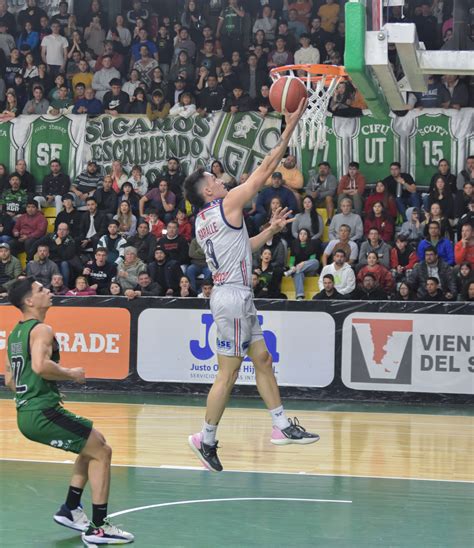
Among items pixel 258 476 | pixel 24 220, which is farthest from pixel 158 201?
pixel 258 476

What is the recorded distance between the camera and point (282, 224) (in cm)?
844

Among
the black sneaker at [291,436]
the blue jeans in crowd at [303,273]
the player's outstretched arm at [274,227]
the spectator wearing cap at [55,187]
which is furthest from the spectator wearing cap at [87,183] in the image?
the black sneaker at [291,436]

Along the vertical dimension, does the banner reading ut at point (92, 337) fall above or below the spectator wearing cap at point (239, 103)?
below

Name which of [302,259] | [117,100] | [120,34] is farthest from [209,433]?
[120,34]

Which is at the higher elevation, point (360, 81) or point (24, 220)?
point (360, 81)

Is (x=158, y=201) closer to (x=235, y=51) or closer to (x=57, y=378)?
(x=235, y=51)

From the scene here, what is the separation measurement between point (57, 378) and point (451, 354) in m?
8.94

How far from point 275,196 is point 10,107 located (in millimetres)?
6244

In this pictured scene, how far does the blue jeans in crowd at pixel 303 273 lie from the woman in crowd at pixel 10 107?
723 centimetres

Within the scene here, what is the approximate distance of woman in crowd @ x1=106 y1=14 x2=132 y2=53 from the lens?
2234 cm

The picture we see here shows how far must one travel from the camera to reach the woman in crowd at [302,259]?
17.1 metres

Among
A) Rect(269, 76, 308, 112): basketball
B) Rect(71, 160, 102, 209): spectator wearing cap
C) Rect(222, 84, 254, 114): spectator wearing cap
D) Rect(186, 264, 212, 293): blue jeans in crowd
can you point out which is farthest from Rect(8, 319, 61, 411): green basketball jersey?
Rect(222, 84, 254, 114): spectator wearing cap

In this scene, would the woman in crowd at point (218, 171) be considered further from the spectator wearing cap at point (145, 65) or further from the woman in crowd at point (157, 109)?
A: the spectator wearing cap at point (145, 65)

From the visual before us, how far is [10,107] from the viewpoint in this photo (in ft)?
68.9
